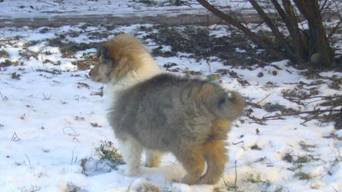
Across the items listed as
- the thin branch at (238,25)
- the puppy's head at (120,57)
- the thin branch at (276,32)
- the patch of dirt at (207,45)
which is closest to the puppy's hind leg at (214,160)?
the puppy's head at (120,57)

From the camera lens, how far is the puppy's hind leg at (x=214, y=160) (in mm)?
5654

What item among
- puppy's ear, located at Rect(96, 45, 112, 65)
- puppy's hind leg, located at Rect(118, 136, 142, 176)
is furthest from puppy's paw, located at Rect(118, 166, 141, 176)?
puppy's ear, located at Rect(96, 45, 112, 65)

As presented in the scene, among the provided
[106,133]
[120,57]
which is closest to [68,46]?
[106,133]

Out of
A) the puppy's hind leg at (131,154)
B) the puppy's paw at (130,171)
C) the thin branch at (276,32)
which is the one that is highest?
the thin branch at (276,32)

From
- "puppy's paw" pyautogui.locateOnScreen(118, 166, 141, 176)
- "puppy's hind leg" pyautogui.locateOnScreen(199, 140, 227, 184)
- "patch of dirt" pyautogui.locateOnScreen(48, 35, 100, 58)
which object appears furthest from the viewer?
"patch of dirt" pyautogui.locateOnScreen(48, 35, 100, 58)

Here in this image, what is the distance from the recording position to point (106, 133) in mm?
7625

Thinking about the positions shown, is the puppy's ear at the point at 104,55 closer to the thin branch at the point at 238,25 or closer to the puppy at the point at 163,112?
the puppy at the point at 163,112

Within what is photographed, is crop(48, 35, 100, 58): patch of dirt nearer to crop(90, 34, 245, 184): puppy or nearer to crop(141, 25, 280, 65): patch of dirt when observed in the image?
crop(141, 25, 280, 65): patch of dirt

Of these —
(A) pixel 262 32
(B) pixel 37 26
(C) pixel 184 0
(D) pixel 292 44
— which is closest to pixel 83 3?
(C) pixel 184 0

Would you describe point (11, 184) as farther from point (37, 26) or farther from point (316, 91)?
point (37, 26)

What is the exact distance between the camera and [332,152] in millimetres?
6746

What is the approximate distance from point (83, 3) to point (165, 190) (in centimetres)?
1500

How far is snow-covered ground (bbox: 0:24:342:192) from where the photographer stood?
5.85 meters

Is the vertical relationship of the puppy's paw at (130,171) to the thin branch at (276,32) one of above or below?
below
